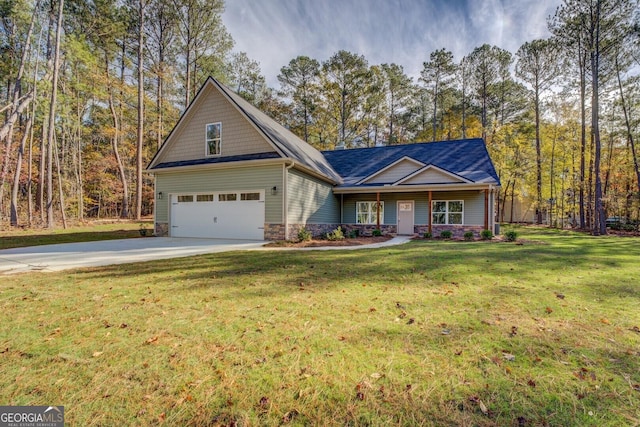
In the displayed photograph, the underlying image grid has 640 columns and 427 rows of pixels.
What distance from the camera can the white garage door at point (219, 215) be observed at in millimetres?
11990

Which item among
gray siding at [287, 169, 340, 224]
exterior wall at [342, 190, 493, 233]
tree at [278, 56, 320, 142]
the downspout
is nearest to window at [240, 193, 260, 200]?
the downspout

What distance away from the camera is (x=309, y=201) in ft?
43.0

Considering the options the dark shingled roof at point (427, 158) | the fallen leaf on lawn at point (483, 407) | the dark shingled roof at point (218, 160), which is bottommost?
the fallen leaf on lawn at point (483, 407)

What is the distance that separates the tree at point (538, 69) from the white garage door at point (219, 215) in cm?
2381

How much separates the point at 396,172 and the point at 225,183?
862 centimetres

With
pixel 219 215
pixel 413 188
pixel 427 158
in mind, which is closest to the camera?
pixel 219 215

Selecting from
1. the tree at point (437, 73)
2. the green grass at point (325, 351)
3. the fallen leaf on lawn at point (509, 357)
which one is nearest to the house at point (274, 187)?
the green grass at point (325, 351)

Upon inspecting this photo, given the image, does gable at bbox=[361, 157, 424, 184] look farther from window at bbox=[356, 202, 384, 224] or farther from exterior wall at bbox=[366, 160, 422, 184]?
window at bbox=[356, 202, 384, 224]

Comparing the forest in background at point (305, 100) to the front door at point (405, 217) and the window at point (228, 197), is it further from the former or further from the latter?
the front door at point (405, 217)

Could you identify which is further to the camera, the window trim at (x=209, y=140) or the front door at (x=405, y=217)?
the front door at (x=405, y=217)

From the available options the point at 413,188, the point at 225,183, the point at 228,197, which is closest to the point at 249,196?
the point at 228,197

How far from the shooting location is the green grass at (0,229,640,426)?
1.83 metres

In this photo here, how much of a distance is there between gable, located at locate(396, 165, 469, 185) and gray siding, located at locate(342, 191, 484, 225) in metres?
0.87

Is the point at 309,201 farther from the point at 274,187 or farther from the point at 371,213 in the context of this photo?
the point at 371,213
